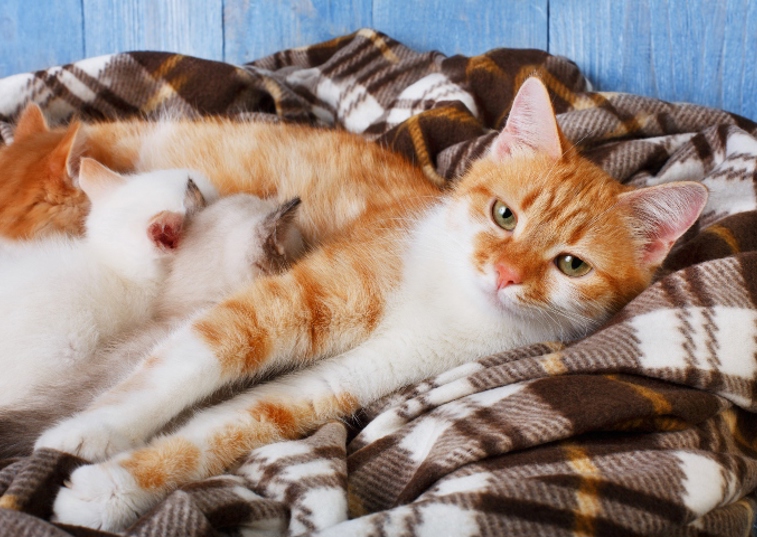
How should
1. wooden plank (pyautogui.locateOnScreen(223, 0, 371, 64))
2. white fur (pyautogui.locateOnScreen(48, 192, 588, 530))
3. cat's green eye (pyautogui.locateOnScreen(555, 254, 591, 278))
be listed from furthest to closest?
wooden plank (pyautogui.locateOnScreen(223, 0, 371, 64)) → cat's green eye (pyautogui.locateOnScreen(555, 254, 591, 278)) → white fur (pyautogui.locateOnScreen(48, 192, 588, 530))

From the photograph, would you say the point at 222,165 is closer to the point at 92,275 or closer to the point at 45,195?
the point at 45,195

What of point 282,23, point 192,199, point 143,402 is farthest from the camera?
point 282,23

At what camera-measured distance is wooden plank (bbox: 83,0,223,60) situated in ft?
8.15

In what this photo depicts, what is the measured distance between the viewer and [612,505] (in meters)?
0.89

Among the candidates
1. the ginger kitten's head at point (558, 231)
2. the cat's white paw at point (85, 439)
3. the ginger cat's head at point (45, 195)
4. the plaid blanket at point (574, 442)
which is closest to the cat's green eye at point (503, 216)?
the ginger kitten's head at point (558, 231)

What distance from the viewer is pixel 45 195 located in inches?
63.5

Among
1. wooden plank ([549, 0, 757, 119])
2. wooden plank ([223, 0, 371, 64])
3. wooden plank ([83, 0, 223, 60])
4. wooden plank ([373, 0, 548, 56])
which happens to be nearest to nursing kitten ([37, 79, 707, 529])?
wooden plank ([549, 0, 757, 119])

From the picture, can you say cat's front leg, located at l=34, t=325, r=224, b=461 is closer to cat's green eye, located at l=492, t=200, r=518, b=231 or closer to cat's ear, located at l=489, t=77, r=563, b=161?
cat's green eye, located at l=492, t=200, r=518, b=231

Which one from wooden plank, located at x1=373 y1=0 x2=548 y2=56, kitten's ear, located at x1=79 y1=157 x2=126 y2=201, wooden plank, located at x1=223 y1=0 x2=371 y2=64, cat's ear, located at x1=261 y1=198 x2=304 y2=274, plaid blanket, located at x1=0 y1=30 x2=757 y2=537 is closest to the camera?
plaid blanket, located at x1=0 y1=30 x2=757 y2=537

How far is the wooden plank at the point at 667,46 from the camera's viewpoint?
189 centimetres

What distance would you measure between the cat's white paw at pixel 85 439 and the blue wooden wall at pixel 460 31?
1.67 m

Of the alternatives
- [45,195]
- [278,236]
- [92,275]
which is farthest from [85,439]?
[45,195]

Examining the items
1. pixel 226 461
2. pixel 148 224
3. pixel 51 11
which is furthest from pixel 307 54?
pixel 226 461

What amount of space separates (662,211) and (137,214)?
3.27ft
